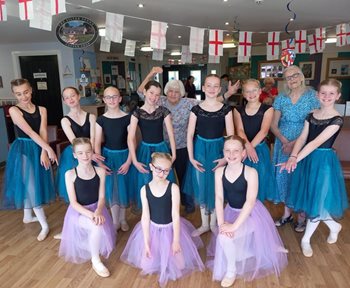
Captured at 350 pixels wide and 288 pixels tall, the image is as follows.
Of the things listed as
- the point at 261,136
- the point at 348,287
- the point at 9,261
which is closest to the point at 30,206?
the point at 9,261

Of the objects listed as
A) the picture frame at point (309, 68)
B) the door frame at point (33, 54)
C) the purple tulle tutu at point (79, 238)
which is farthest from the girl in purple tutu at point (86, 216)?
the picture frame at point (309, 68)

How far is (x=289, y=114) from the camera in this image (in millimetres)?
2344

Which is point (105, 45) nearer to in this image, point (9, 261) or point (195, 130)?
point (195, 130)

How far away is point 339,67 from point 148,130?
8.38m

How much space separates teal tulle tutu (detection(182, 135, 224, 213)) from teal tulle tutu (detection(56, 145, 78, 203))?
1.02 m

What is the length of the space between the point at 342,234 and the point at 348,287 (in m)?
0.74

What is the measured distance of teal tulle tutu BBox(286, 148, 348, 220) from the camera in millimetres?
2079

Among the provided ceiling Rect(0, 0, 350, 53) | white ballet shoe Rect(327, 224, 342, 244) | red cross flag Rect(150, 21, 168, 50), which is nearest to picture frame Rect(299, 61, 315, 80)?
ceiling Rect(0, 0, 350, 53)

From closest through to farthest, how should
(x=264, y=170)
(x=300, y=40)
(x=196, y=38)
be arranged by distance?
(x=264, y=170)
(x=196, y=38)
(x=300, y=40)

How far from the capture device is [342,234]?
2496mm

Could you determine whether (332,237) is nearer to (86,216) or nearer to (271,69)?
(86,216)

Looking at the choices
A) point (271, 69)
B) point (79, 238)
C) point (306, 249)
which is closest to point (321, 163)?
point (306, 249)

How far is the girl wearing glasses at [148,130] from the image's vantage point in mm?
2223

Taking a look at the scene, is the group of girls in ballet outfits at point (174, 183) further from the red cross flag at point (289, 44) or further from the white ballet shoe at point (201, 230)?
the red cross flag at point (289, 44)
